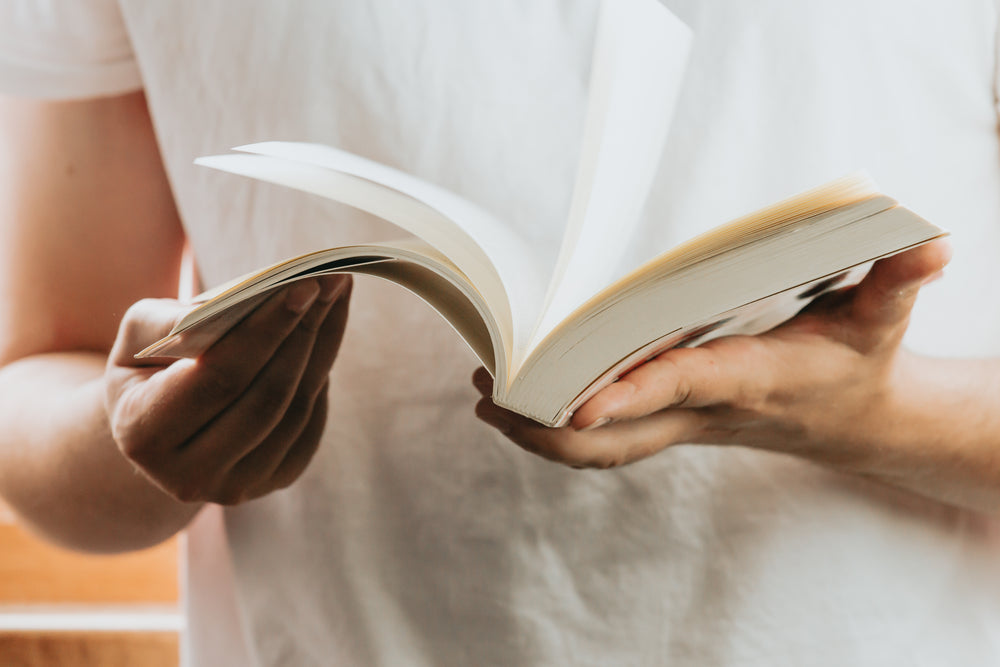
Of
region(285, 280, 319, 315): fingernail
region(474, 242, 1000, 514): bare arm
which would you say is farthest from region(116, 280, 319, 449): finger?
region(474, 242, 1000, 514): bare arm

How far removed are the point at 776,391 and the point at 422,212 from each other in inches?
7.6

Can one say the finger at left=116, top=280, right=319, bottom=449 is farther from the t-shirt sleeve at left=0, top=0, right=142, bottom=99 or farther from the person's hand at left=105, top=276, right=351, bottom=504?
the t-shirt sleeve at left=0, top=0, right=142, bottom=99

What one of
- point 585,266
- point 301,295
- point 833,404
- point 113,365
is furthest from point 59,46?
point 833,404

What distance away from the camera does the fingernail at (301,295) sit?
1.21 feet

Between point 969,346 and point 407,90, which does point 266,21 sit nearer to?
point 407,90

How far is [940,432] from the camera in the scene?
1.54ft

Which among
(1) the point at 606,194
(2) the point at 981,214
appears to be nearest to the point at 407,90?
(1) the point at 606,194

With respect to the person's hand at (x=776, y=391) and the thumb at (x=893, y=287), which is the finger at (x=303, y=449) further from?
the thumb at (x=893, y=287)

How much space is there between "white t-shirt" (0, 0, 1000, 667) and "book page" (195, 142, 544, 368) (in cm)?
21

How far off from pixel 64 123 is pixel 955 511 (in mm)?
754

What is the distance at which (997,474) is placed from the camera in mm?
493

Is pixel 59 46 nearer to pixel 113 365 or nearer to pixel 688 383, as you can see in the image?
pixel 113 365

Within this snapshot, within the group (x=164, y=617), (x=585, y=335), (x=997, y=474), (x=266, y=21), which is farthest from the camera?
(x=164, y=617)

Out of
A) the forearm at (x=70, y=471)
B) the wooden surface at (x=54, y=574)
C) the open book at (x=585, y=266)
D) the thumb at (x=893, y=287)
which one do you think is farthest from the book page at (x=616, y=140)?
the wooden surface at (x=54, y=574)
